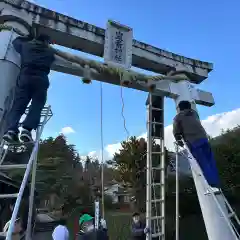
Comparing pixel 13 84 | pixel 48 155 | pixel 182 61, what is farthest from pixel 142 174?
pixel 13 84

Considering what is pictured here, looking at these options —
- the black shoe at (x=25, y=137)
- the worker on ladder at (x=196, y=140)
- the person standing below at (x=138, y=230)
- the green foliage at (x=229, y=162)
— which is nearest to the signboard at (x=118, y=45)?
the worker on ladder at (x=196, y=140)

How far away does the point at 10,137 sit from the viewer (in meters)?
2.82

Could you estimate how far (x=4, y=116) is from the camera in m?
3.20

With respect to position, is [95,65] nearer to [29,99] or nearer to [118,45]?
[118,45]

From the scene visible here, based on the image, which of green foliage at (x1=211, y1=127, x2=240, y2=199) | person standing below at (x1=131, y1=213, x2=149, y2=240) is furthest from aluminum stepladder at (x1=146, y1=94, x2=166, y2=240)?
green foliage at (x1=211, y1=127, x2=240, y2=199)

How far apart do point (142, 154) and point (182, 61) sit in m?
6.31

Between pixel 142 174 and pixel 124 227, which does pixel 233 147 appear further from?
pixel 124 227

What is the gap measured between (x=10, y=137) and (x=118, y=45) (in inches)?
95.2

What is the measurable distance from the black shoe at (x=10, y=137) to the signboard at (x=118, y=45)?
2.08m

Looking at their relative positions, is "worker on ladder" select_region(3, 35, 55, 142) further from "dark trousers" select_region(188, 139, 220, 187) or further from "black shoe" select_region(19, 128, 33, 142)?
"dark trousers" select_region(188, 139, 220, 187)

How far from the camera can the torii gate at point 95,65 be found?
345 centimetres

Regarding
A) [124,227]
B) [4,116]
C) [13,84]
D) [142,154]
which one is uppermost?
[142,154]

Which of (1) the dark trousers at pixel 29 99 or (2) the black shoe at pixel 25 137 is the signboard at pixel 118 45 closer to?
(1) the dark trousers at pixel 29 99

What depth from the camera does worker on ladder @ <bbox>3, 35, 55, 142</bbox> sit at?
2.94 m
